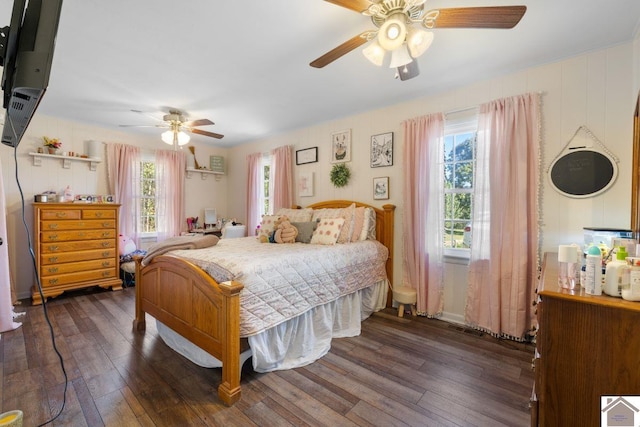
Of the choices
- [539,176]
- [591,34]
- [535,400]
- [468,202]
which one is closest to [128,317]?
[535,400]

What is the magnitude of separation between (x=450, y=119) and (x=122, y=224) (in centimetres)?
481

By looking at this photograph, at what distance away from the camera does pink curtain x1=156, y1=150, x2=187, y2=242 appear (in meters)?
4.71

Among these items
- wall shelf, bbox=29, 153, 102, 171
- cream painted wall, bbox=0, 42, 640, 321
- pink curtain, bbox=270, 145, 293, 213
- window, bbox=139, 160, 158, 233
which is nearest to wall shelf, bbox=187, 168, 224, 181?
cream painted wall, bbox=0, 42, 640, 321

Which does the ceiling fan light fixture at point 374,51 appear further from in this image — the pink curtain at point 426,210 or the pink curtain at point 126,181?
the pink curtain at point 126,181

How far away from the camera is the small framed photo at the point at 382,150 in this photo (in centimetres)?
332

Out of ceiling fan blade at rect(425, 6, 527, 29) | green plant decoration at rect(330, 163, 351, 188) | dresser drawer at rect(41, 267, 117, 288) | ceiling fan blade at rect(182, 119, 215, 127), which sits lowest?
dresser drawer at rect(41, 267, 117, 288)

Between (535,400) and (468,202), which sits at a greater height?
(468,202)

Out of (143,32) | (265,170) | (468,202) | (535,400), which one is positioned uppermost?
(143,32)

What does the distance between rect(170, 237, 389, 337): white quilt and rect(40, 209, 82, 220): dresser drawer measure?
7.48 ft

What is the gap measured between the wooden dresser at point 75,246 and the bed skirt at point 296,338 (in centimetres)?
201

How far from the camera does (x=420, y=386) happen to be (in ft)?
6.10

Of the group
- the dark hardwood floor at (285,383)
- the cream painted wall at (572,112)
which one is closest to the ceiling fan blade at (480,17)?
the cream painted wall at (572,112)

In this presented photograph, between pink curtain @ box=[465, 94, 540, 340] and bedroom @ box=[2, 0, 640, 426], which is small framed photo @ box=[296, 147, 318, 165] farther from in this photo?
pink curtain @ box=[465, 94, 540, 340]

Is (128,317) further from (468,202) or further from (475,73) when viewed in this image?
(475,73)
